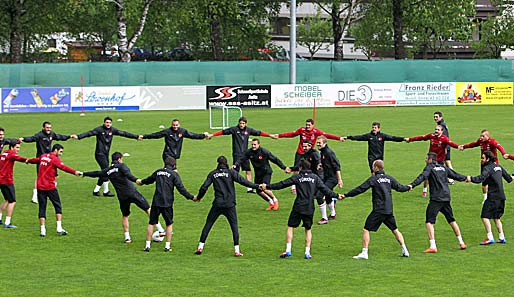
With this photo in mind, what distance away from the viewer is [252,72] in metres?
58.7

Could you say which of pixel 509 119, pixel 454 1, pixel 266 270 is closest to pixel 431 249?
pixel 266 270

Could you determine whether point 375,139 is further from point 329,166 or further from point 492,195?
point 492,195

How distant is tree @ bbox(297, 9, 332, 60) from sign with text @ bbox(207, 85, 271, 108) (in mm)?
46617

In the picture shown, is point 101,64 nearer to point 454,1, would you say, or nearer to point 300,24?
point 454,1

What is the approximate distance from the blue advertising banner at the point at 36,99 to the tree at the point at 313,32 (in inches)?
2024

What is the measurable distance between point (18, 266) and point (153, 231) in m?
Answer: 3.57

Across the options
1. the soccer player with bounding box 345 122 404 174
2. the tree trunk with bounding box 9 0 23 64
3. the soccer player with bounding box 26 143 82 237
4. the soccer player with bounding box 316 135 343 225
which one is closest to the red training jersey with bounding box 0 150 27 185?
the soccer player with bounding box 26 143 82 237

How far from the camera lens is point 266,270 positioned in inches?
714

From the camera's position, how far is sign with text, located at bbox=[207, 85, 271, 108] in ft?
173

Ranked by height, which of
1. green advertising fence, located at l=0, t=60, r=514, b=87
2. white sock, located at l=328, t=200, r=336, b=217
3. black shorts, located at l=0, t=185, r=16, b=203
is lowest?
white sock, located at l=328, t=200, r=336, b=217

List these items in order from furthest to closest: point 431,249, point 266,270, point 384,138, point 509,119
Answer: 1. point 509,119
2. point 384,138
3. point 431,249
4. point 266,270

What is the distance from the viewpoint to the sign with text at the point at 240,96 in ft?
173

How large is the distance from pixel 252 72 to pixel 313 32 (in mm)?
43395

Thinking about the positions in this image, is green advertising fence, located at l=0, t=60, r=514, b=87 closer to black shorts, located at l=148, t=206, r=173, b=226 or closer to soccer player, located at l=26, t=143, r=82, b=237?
soccer player, located at l=26, t=143, r=82, b=237
